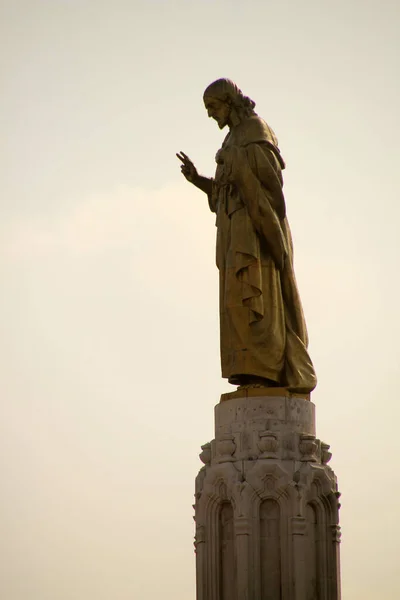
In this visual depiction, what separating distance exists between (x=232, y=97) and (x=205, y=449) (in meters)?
6.90

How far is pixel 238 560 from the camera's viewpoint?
99.3ft

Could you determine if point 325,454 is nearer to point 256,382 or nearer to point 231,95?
point 256,382

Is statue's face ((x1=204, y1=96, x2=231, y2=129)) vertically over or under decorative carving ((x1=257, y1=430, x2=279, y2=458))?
over

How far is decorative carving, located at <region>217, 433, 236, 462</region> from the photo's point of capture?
30938 millimetres

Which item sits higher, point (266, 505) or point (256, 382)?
point (256, 382)

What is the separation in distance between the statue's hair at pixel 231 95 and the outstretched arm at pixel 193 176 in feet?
5.40

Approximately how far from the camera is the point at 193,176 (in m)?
33.6

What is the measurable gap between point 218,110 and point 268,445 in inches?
267

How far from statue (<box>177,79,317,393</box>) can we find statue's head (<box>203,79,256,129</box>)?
14 mm

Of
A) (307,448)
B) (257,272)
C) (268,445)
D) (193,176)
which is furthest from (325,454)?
(193,176)

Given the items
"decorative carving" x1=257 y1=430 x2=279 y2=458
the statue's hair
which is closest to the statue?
the statue's hair

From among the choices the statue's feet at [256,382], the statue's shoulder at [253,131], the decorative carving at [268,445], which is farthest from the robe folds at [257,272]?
the decorative carving at [268,445]

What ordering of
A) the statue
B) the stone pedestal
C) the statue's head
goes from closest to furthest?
the stone pedestal → the statue → the statue's head

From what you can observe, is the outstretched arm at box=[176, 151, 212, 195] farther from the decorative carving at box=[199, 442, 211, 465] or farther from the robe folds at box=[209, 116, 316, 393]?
the decorative carving at box=[199, 442, 211, 465]
